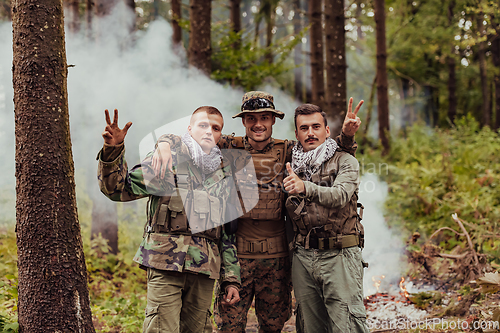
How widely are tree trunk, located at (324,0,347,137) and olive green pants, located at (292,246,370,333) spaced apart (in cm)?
425

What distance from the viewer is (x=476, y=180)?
24.0ft

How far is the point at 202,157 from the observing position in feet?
9.35

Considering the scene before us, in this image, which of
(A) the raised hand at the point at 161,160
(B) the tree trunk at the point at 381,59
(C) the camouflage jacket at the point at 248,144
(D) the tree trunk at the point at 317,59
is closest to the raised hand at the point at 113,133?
(A) the raised hand at the point at 161,160

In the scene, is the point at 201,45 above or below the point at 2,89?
above

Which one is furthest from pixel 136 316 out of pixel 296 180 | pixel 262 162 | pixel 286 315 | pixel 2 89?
pixel 2 89

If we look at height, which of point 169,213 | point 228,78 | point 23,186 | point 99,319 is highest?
point 228,78

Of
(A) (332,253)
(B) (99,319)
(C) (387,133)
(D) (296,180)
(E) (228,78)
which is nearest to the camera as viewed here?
(D) (296,180)

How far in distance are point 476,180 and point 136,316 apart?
6.53 metres

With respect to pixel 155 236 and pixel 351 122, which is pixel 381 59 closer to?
pixel 351 122

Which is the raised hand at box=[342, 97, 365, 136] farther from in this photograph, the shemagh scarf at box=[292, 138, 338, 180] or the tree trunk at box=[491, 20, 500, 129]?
the tree trunk at box=[491, 20, 500, 129]

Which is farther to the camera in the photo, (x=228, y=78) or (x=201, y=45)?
(x=228, y=78)

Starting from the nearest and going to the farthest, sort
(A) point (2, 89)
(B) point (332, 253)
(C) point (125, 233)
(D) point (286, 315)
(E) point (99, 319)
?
(B) point (332, 253) → (D) point (286, 315) → (E) point (99, 319) → (A) point (2, 89) → (C) point (125, 233)

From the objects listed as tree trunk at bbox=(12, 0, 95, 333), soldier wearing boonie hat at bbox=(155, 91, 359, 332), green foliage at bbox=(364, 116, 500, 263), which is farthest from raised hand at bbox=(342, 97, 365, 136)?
green foliage at bbox=(364, 116, 500, 263)

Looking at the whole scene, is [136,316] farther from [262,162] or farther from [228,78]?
[228,78]
